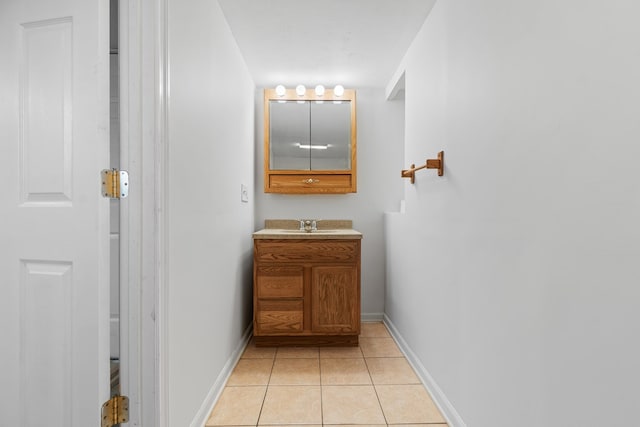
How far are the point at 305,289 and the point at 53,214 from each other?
1.60 metres

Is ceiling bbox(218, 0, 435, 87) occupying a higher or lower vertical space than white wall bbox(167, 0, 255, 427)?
higher

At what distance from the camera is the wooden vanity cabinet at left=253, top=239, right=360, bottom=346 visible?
2354 mm

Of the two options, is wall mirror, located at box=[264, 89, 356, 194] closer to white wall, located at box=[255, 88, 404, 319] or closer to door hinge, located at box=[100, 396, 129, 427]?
white wall, located at box=[255, 88, 404, 319]

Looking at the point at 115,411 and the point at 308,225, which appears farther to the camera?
the point at 308,225

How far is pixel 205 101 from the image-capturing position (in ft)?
5.17

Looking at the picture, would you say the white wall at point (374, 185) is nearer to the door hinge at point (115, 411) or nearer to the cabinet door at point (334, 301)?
the cabinet door at point (334, 301)

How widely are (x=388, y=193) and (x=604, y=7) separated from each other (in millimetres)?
2270

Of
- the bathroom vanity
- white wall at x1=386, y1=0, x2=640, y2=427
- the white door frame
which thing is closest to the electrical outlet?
the bathroom vanity

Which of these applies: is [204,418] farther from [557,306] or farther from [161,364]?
[557,306]

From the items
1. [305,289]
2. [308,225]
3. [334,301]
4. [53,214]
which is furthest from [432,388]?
[53,214]

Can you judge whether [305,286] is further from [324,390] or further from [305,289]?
[324,390]

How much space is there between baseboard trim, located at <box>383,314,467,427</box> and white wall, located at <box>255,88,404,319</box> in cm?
Result: 57

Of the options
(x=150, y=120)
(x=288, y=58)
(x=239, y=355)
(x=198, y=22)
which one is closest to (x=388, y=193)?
(x=288, y=58)

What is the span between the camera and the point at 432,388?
1735 mm
